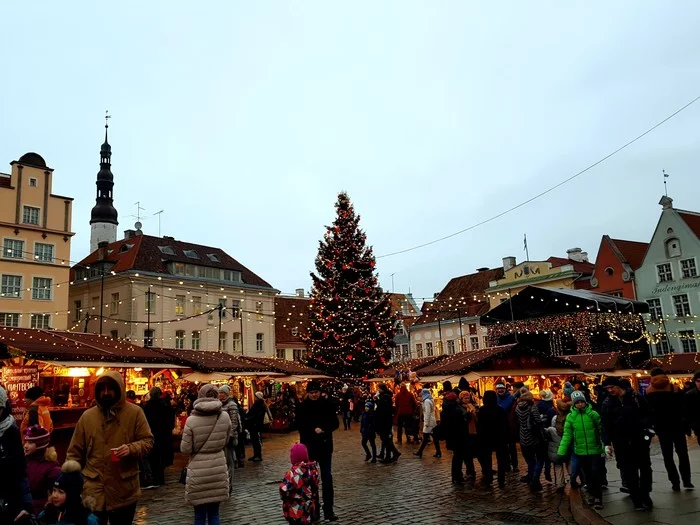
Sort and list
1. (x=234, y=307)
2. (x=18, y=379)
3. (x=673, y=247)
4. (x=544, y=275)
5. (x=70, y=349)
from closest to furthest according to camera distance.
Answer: (x=18, y=379) → (x=70, y=349) → (x=673, y=247) → (x=544, y=275) → (x=234, y=307)

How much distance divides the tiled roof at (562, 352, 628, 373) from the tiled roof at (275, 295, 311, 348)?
3283 centimetres

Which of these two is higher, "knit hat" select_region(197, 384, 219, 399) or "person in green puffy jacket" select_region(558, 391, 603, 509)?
"knit hat" select_region(197, 384, 219, 399)

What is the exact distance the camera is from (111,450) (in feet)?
15.1

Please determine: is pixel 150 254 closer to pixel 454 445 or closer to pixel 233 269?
pixel 233 269

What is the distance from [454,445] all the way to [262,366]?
1521 cm

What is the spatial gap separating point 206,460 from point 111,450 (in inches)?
54.4

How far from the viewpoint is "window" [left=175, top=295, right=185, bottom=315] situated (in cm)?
4622

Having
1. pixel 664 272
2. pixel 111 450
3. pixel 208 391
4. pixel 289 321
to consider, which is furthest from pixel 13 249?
pixel 664 272

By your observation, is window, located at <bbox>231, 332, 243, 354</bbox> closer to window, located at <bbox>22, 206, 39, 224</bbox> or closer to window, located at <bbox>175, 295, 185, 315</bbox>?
window, located at <bbox>175, 295, 185, 315</bbox>

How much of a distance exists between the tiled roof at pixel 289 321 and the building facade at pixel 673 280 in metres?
28.7

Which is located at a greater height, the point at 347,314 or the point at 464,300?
the point at 464,300

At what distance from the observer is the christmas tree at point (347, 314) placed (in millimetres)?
30328

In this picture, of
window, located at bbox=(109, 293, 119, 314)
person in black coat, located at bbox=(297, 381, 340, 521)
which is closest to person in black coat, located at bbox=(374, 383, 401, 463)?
person in black coat, located at bbox=(297, 381, 340, 521)

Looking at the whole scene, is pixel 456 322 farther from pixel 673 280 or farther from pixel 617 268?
pixel 673 280
